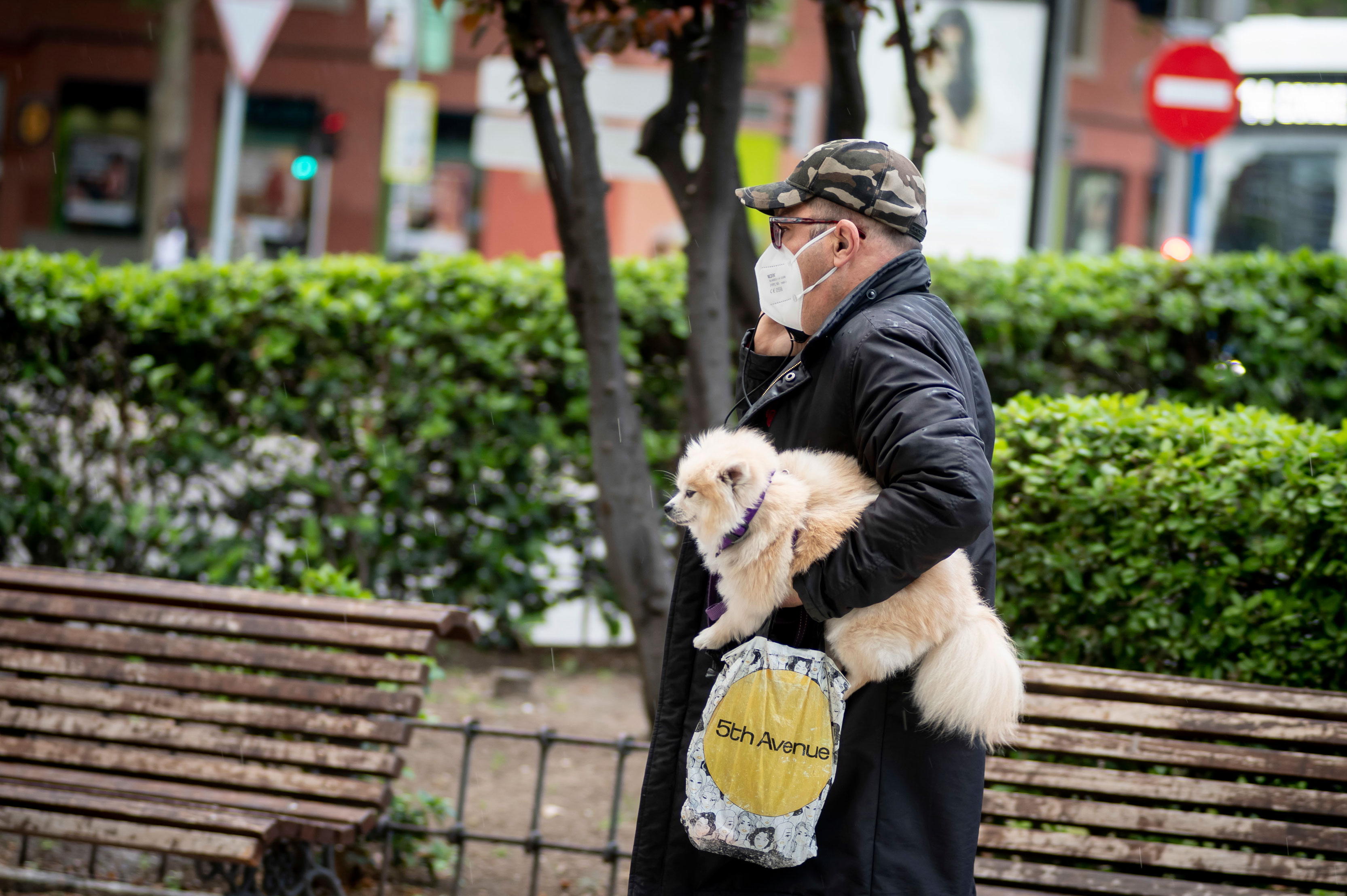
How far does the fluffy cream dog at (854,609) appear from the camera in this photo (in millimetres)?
2148

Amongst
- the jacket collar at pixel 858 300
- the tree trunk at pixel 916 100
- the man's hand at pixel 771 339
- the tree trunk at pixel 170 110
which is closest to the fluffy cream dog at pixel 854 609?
the jacket collar at pixel 858 300

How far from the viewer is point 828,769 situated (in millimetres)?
2143

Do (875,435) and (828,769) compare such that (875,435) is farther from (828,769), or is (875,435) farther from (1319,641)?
(1319,641)

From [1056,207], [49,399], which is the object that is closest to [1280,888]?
[49,399]

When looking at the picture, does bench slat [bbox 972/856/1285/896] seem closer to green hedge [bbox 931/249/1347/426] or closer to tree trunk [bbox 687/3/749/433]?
tree trunk [bbox 687/3/749/433]

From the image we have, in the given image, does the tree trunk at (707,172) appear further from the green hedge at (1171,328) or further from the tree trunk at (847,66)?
the green hedge at (1171,328)

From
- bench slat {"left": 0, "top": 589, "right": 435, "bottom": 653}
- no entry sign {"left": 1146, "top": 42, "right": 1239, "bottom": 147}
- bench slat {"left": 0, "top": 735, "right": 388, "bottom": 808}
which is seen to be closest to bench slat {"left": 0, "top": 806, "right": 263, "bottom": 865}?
bench slat {"left": 0, "top": 735, "right": 388, "bottom": 808}

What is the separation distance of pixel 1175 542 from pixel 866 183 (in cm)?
203

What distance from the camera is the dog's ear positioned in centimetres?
215

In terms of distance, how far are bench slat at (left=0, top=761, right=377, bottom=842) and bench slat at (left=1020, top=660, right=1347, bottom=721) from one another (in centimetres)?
199

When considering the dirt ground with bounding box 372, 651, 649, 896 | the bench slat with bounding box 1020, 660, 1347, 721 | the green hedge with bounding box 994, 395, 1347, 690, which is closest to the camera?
the bench slat with bounding box 1020, 660, 1347, 721

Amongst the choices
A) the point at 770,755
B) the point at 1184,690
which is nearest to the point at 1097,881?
the point at 1184,690

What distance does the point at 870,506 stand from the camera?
6.82 feet

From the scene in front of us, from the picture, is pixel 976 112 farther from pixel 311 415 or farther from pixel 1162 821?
pixel 1162 821
